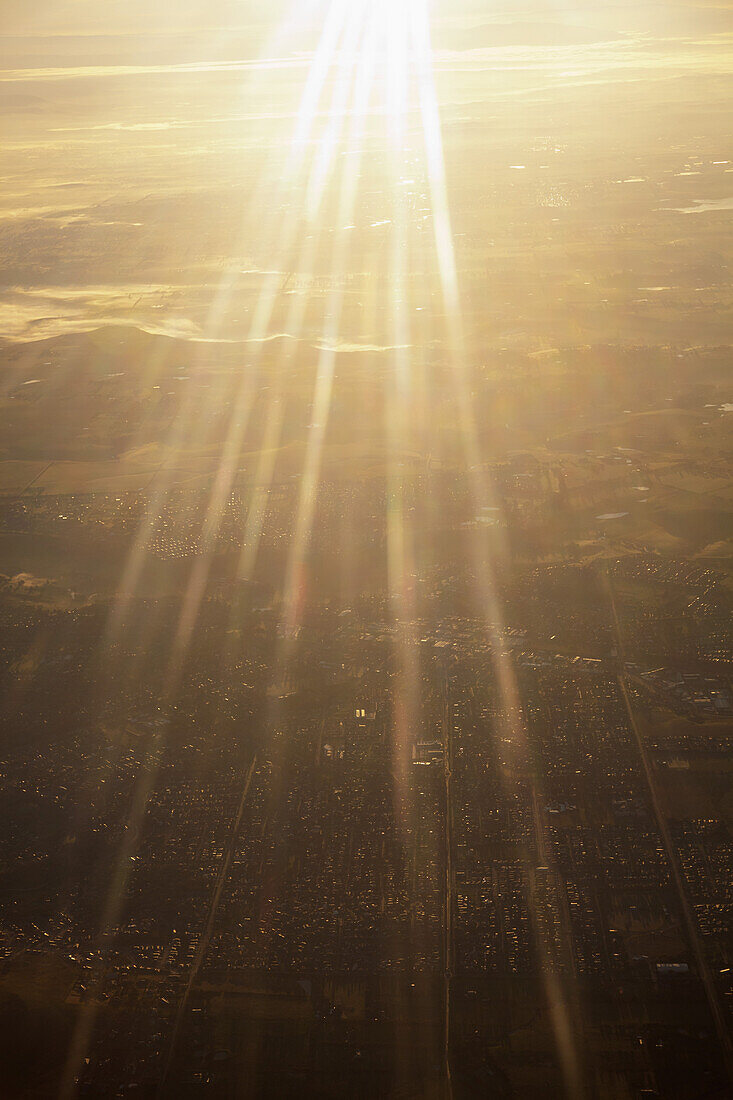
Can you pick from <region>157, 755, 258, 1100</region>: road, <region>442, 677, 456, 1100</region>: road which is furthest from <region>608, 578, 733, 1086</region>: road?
<region>157, 755, 258, 1100</region>: road

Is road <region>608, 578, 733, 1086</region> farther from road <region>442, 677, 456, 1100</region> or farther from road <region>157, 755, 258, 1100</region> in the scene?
road <region>157, 755, 258, 1100</region>

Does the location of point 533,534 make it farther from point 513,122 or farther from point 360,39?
point 360,39

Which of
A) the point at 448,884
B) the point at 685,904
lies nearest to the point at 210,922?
the point at 448,884

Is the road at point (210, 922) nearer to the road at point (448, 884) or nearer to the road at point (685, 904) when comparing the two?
the road at point (448, 884)

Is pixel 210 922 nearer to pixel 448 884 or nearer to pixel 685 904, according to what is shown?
pixel 448 884

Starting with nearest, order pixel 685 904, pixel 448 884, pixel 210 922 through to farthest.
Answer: pixel 685 904, pixel 210 922, pixel 448 884

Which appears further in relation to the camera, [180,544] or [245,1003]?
[180,544]

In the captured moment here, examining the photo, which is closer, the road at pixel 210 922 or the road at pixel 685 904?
the road at pixel 685 904

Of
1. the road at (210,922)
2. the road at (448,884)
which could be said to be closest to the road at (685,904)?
the road at (448,884)

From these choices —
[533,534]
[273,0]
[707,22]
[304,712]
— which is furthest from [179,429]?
[273,0]

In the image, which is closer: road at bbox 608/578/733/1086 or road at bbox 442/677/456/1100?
road at bbox 608/578/733/1086

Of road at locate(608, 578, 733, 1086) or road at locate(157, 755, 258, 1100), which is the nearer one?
road at locate(608, 578, 733, 1086)
